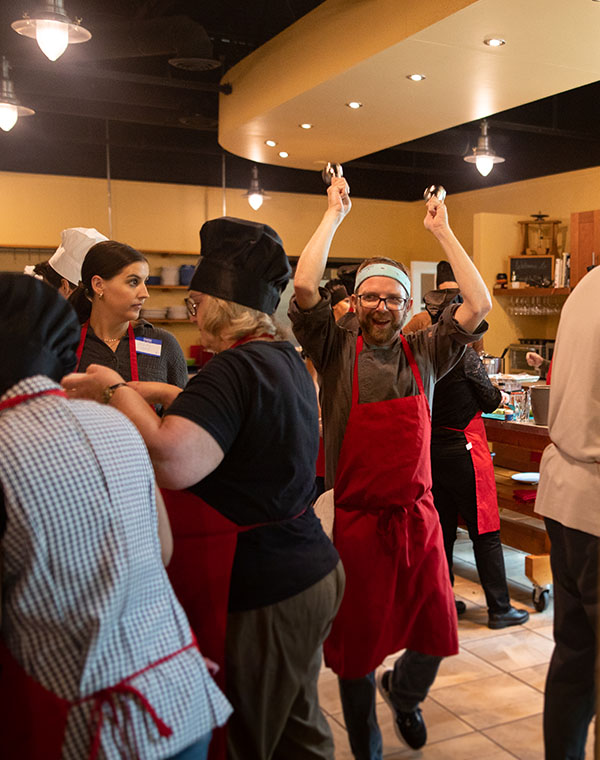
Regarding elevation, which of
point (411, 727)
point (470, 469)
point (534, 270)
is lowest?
point (411, 727)

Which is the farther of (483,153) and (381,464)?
(483,153)

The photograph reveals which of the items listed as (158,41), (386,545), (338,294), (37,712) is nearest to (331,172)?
(386,545)

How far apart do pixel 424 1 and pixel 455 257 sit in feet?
8.23

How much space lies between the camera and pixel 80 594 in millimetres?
1166

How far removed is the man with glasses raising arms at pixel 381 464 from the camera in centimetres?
244

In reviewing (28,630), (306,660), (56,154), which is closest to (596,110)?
(56,154)

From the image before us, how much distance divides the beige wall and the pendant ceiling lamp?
4.52m

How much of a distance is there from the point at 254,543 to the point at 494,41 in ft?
13.0

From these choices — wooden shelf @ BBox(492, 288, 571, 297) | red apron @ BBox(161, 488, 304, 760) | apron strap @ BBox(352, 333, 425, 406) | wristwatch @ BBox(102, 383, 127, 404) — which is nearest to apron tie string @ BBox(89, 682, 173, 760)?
red apron @ BBox(161, 488, 304, 760)

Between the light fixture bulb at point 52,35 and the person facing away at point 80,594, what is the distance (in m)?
3.94

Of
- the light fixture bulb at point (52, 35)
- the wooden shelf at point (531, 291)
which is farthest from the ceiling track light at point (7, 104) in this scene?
the wooden shelf at point (531, 291)

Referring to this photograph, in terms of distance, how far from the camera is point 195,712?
1.27 metres

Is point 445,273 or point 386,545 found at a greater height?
point 445,273

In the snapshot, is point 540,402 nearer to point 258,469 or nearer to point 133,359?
point 133,359
